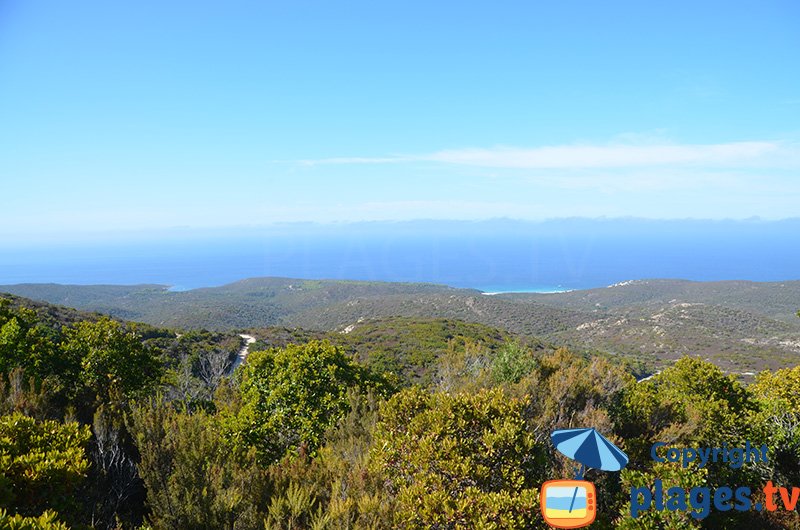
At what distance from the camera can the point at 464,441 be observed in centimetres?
709

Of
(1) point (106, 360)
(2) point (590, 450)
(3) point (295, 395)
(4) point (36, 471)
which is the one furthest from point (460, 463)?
(1) point (106, 360)

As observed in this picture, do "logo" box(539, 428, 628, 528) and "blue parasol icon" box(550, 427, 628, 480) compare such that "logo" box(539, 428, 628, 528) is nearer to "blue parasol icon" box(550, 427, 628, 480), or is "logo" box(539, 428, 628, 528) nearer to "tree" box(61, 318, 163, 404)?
"blue parasol icon" box(550, 427, 628, 480)

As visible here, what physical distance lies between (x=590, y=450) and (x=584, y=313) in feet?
277

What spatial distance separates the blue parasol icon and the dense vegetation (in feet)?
1.74

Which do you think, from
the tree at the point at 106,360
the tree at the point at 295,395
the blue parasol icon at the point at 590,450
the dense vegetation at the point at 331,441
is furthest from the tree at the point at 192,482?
the tree at the point at 106,360

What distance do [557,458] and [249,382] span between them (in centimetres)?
903

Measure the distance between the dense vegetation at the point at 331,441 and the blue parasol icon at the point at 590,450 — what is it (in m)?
0.53

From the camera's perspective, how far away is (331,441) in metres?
9.91

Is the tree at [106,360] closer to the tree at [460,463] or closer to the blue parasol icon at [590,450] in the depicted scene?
the tree at [460,463]

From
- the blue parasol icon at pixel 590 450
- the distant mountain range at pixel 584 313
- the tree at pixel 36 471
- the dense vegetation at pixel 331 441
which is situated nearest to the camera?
the tree at pixel 36 471

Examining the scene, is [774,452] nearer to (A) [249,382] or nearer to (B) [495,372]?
(B) [495,372]

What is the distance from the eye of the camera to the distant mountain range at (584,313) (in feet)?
197

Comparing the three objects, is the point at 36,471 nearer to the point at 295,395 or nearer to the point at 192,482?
the point at 192,482

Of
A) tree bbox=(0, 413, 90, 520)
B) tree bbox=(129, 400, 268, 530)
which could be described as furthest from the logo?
tree bbox=(0, 413, 90, 520)
